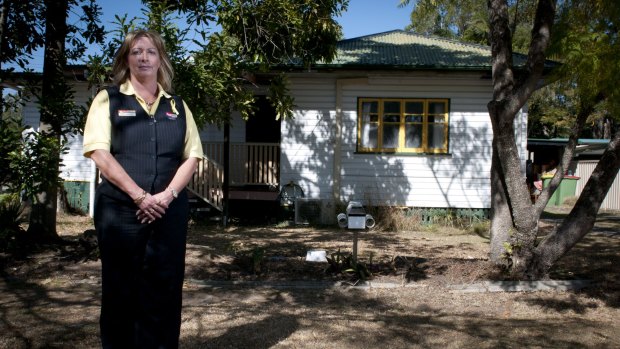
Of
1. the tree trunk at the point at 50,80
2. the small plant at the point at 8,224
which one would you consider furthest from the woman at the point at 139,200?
the tree trunk at the point at 50,80

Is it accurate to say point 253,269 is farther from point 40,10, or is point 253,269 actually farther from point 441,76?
point 441,76

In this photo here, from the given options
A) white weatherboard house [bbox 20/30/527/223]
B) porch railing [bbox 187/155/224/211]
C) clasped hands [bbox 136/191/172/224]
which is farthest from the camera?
white weatherboard house [bbox 20/30/527/223]

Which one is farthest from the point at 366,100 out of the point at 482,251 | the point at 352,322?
the point at 352,322

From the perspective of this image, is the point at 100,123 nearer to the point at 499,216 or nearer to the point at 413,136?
the point at 499,216

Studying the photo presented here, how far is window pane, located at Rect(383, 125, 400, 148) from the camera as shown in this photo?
12.6 m

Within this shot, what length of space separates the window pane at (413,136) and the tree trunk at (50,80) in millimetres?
7462

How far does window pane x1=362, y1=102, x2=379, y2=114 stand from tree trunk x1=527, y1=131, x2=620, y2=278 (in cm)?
675

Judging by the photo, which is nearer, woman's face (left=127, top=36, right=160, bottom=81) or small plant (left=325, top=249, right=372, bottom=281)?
woman's face (left=127, top=36, right=160, bottom=81)

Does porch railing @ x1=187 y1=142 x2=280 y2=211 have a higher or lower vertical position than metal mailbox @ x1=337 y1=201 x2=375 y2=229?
higher

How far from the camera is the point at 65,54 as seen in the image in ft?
25.3

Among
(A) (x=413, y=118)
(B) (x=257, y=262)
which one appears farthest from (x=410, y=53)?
(B) (x=257, y=262)

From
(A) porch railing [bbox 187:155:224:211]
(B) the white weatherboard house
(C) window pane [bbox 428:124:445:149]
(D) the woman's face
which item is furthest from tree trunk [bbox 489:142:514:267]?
(A) porch railing [bbox 187:155:224:211]

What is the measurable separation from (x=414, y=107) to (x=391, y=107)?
0.51 metres

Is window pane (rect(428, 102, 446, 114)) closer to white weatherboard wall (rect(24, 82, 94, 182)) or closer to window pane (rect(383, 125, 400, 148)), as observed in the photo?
window pane (rect(383, 125, 400, 148))
